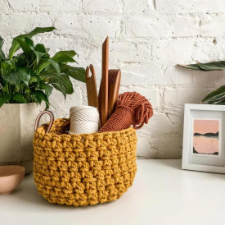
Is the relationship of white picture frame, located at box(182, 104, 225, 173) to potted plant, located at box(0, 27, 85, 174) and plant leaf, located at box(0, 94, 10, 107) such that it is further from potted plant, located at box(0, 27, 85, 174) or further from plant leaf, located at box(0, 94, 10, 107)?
plant leaf, located at box(0, 94, 10, 107)

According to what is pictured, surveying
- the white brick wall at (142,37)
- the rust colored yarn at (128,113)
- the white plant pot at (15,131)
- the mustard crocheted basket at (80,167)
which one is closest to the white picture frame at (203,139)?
the white brick wall at (142,37)

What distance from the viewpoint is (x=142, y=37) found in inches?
36.3

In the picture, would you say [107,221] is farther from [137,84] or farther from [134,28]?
[134,28]

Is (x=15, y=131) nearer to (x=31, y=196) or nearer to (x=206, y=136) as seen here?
(x=31, y=196)

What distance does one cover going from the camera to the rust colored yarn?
642 mm

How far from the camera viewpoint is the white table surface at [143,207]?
0.53 metres

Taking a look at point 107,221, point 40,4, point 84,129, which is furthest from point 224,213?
point 40,4

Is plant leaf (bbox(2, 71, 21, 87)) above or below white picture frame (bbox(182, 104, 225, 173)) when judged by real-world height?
above

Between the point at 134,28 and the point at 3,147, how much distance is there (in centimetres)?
52

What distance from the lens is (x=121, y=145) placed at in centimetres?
58

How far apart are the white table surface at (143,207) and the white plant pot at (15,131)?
0.07 meters

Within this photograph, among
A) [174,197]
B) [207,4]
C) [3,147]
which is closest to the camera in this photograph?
[174,197]

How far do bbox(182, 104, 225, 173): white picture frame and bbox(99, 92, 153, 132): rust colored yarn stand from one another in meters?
0.21

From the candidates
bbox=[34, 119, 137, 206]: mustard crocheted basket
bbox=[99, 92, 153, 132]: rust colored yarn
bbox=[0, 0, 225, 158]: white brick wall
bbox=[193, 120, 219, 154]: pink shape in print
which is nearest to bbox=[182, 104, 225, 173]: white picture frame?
bbox=[193, 120, 219, 154]: pink shape in print
